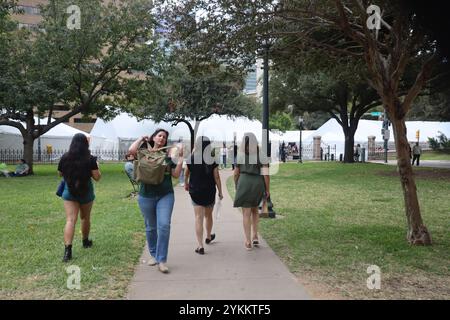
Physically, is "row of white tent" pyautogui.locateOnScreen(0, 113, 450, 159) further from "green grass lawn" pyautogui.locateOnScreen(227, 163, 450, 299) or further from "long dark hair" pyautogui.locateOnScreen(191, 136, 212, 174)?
"long dark hair" pyautogui.locateOnScreen(191, 136, 212, 174)

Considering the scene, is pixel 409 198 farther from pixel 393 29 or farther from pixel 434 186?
pixel 434 186

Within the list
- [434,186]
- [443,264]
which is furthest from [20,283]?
[434,186]

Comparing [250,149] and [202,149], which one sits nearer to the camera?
[202,149]

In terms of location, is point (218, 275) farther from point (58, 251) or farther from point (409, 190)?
point (409, 190)

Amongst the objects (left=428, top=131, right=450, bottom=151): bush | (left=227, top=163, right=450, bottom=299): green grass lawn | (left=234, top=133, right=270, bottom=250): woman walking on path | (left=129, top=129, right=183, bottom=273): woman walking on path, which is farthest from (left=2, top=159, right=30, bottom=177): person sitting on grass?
(left=428, top=131, right=450, bottom=151): bush

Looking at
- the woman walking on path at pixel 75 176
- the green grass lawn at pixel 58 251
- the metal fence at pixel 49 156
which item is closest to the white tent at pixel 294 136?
the metal fence at pixel 49 156

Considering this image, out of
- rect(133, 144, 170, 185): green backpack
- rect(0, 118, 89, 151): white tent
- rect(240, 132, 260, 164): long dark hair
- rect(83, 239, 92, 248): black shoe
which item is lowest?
rect(83, 239, 92, 248): black shoe

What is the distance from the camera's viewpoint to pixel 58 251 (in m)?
6.99

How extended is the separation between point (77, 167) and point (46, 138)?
35.5 meters

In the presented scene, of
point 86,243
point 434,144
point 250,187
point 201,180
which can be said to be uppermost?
point 434,144

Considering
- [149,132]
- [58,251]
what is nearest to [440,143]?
[149,132]

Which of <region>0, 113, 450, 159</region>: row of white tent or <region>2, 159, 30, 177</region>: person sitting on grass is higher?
<region>0, 113, 450, 159</region>: row of white tent

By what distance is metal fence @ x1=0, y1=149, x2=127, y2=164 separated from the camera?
3659 centimetres

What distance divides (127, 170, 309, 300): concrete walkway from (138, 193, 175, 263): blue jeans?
0.85 feet
